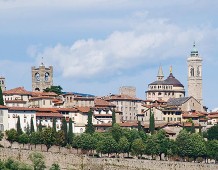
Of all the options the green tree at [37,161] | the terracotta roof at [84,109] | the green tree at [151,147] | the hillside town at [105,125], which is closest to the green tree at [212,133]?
the hillside town at [105,125]

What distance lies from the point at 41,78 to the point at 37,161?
58294mm

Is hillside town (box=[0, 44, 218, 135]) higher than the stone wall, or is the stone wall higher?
hillside town (box=[0, 44, 218, 135])

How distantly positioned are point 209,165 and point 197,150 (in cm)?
188

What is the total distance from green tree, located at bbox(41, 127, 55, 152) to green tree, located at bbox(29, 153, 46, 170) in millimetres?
6270

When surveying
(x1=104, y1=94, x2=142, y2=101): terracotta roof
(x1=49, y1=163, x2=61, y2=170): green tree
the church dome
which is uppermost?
the church dome

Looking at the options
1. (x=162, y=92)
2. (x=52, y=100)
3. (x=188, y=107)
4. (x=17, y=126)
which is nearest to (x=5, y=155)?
(x=17, y=126)

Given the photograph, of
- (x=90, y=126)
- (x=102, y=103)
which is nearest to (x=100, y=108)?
(x=102, y=103)

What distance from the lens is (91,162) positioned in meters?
107

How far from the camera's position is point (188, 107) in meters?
153

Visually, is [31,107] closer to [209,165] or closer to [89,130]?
[89,130]

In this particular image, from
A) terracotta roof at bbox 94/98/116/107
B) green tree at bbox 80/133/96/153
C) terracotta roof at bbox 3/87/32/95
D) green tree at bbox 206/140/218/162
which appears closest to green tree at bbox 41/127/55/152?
green tree at bbox 80/133/96/153

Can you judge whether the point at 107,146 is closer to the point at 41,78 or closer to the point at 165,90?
the point at 41,78

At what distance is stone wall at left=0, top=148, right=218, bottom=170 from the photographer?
10462 cm

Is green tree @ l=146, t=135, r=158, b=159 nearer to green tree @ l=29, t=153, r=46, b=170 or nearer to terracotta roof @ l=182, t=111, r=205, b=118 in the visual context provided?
green tree @ l=29, t=153, r=46, b=170
